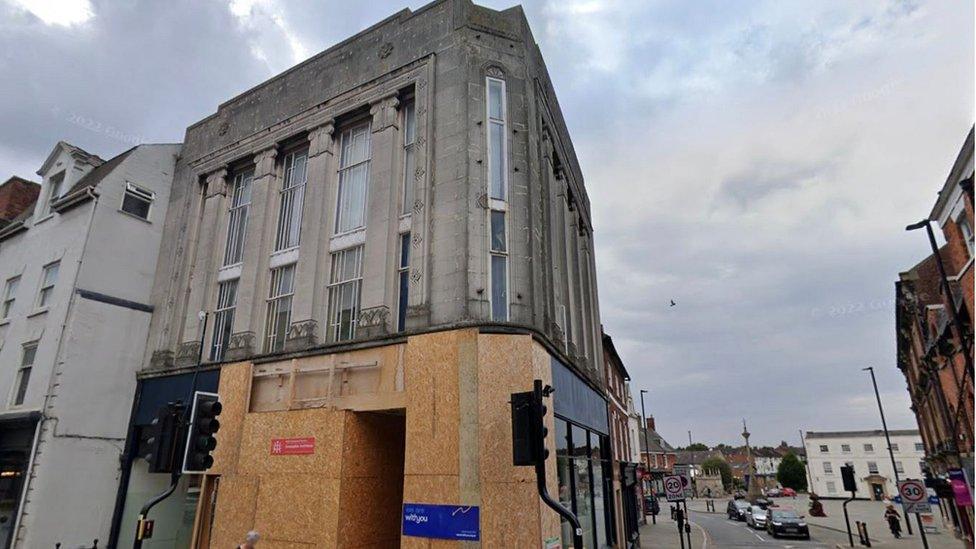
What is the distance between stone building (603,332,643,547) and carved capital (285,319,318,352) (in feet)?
49.1

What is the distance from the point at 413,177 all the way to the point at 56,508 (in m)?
15.7

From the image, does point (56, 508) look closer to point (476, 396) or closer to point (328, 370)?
point (328, 370)

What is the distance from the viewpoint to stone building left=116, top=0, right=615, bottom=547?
1180 cm

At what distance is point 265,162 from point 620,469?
2421 centimetres

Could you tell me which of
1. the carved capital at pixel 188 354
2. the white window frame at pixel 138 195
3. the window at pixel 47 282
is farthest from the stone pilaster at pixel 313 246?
the window at pixel 47 282

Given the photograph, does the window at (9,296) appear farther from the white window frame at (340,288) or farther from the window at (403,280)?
the window at (403,280)

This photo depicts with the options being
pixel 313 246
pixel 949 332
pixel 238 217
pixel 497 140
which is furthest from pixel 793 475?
pixel 238 217

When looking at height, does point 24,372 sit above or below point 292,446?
above

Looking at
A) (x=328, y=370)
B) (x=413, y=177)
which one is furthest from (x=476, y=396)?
(x=413, y=177)

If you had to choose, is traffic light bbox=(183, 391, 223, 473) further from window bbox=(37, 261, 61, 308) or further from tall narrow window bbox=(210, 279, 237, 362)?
window bbox=(37, 261, 61, 308)

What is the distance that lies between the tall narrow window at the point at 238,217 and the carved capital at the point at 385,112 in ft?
20.8

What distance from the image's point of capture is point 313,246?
1584cm

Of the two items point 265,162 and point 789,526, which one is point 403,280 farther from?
point 789,526

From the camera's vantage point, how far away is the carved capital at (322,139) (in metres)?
17.0
